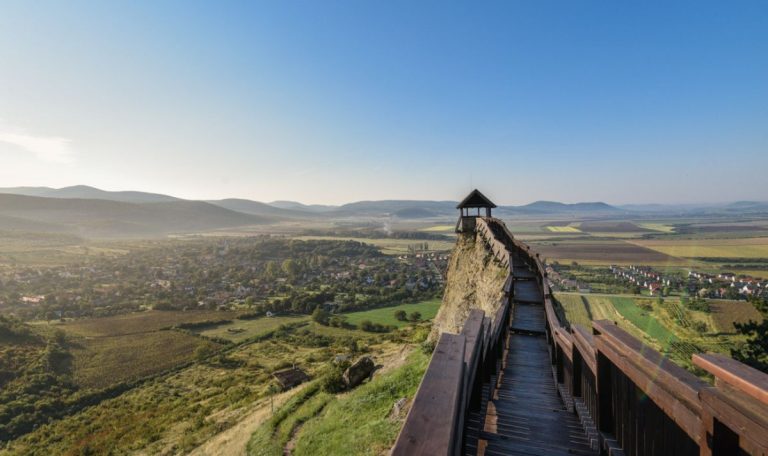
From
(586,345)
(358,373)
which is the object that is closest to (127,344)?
(358,373)

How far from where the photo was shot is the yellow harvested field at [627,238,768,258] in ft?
324

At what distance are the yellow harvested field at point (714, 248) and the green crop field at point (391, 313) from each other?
283ft

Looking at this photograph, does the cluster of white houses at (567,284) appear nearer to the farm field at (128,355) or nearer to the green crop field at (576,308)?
the green crop field at (576,308)

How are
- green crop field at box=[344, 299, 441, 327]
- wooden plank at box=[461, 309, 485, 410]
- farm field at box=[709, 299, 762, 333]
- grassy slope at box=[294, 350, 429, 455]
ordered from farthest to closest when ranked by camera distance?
green crop field at box=[344, 299, 441, 327] → farm field at box=[709, 299, 762, 333] → grassy slope at box=[294, 350, 429, 455] → wooden plank at box=[461, 309, 485, 410]

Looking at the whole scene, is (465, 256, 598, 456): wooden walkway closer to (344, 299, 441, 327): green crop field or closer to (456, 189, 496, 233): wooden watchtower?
(456, 189, 496, 233): wooden watchtower

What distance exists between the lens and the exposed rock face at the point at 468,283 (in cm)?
1620

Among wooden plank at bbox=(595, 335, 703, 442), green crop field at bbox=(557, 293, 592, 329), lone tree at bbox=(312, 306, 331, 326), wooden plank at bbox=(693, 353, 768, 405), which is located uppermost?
wooden plank at bbox=(693, 353, 768, 405)

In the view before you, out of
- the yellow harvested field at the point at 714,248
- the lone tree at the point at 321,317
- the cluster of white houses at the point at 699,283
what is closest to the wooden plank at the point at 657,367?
the lone tree at the point at 321,317

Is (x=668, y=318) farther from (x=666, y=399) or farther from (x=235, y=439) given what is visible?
(x=666, y=399)

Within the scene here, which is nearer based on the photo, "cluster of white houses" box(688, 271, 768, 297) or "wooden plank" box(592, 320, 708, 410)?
"wooden plank" box(592, 320, 708, 410)

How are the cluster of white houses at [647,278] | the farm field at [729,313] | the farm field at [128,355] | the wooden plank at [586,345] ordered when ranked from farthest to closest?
the cluster of white houses at [647,278] < the farm field at [128,355] < the farm field at [729,313] < the wooden plank at [586,345]

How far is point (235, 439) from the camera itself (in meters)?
15.7

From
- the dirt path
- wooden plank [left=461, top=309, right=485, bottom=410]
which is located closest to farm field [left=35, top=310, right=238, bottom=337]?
the dirt path

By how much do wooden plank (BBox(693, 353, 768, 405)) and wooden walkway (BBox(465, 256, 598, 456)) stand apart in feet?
6.46
